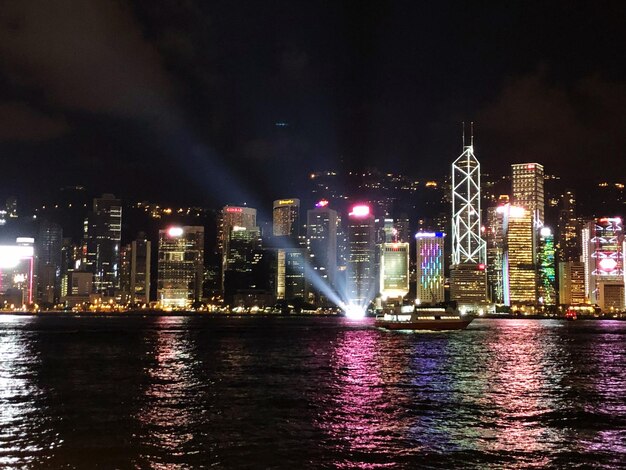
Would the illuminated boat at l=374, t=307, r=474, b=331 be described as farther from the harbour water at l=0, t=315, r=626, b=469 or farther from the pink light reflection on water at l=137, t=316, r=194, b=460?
the pink light reflection on water at l=137, t=316, r=194, b=460

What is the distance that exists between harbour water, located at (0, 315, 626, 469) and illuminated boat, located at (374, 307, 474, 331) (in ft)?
216

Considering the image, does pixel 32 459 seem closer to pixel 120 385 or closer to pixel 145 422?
pixel 145 422

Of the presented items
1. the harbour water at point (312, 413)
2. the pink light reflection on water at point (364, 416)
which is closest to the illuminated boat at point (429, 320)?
the harbour water at point (312, 413)

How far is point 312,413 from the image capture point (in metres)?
32.9

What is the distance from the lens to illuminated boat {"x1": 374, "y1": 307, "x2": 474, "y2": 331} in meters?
127

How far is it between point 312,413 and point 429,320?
9802cm

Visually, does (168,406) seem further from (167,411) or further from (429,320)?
(429,320)

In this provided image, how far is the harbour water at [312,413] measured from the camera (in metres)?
24.4

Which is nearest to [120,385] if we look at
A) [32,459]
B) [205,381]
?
[205,381]

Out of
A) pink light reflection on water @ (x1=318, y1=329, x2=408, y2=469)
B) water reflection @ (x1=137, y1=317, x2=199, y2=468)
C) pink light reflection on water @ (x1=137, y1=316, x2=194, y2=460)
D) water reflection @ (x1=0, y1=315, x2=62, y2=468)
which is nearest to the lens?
water reflection @ (x1=0, y1=315, x2=62, y2=468)

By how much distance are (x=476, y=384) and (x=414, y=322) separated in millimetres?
82843

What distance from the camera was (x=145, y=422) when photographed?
30.6 meters

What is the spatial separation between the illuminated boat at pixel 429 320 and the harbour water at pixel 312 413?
6571 cm

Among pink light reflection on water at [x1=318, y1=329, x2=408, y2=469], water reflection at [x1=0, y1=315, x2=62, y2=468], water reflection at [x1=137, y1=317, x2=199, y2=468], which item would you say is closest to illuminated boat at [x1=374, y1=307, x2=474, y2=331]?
pink light reflection on water at [x1=318, y1=329, x2=408, y2=469]
